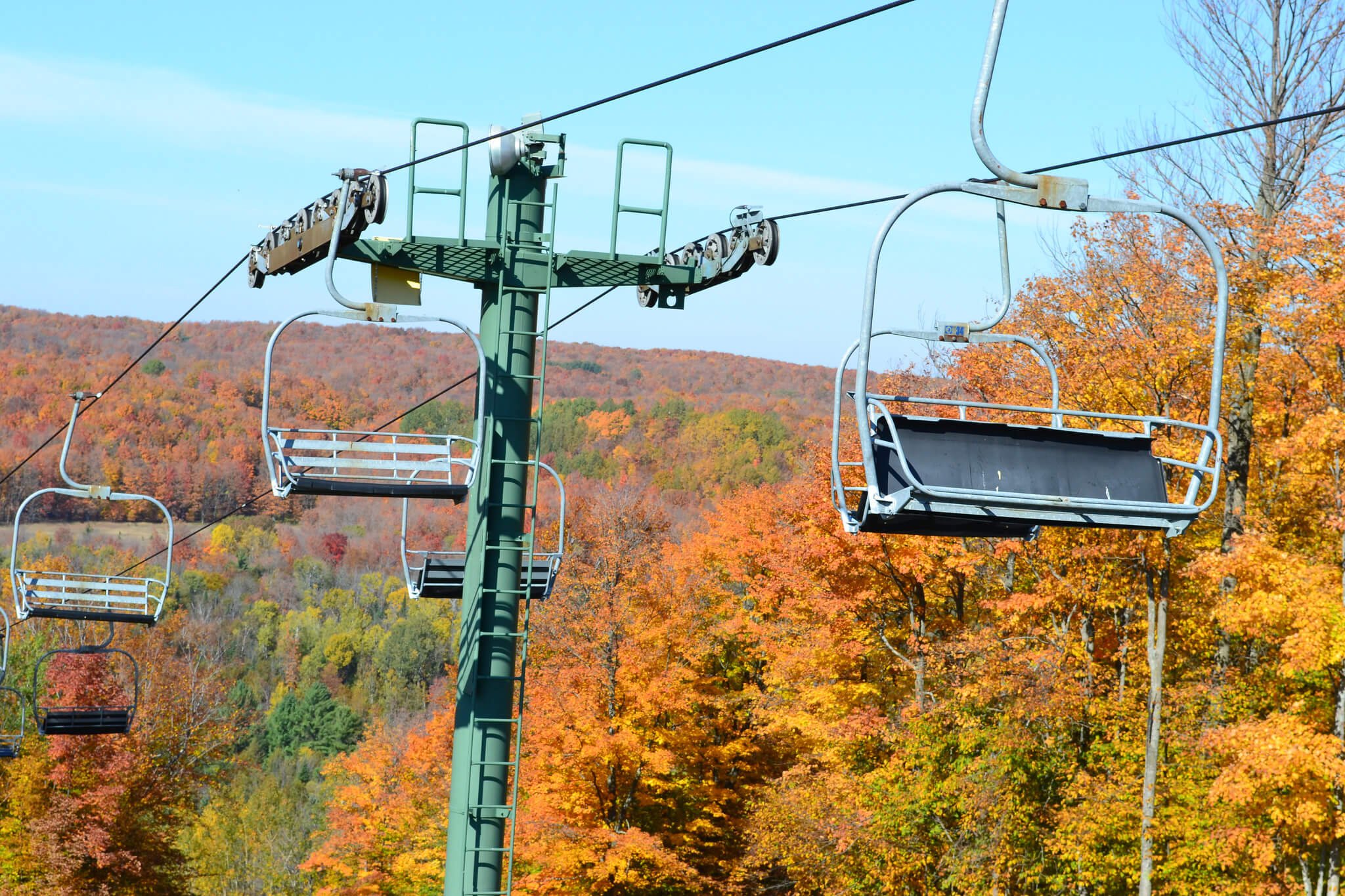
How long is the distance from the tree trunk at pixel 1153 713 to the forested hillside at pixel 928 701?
0.08m

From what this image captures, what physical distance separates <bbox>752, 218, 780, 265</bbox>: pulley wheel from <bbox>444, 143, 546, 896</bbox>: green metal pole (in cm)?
163

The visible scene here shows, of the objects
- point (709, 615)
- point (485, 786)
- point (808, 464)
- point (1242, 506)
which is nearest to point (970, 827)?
point (1242, 506)

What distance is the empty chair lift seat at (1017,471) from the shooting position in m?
5.14

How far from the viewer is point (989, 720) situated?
76.6 ft

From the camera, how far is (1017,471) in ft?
17.7

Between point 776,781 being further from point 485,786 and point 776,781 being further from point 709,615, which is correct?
point 485,786

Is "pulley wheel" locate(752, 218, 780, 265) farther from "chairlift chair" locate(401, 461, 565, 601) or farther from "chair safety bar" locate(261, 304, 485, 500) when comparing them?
"chair safety bar" locate(261, 304, 485, 500)

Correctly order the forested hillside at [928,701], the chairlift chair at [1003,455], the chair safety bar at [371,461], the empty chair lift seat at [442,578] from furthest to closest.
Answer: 1. the forested hillside at [928,701]
2. the empty chair lift seat at [442,578]
3. the chair safety bar at [371,461]
4. the chairlift chair at [1003,455]

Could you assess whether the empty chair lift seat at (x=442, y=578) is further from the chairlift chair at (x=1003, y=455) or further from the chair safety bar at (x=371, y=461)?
the chairlift chair at (x=1003, y=455)

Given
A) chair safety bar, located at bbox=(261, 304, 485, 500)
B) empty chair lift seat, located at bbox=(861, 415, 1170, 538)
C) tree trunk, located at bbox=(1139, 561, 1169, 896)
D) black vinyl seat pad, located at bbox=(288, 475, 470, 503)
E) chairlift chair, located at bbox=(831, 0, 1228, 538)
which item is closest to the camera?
chairlift chair, located at bbox=(831, 0, 1228, 538)

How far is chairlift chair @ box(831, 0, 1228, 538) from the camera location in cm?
469

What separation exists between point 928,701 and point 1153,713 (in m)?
5.80

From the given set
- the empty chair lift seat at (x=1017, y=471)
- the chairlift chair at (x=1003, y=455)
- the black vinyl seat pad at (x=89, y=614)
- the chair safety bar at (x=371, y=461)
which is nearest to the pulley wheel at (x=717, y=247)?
the chair safety bar at (x=371, y=461)

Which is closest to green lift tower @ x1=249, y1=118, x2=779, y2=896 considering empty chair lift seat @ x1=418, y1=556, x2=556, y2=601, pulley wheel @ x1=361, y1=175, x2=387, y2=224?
pulley wheel @ x1=361, y1=175, x2=387, y2=224
